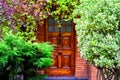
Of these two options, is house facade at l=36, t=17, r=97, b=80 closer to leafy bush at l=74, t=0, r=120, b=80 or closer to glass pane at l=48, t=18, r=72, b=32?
glass pane at l=48, t=18, r=72, b=32

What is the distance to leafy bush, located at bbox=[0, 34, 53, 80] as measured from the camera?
8531 mm

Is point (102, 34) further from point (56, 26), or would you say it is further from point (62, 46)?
point (62, 46)

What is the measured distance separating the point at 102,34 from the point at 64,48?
5.26 metres

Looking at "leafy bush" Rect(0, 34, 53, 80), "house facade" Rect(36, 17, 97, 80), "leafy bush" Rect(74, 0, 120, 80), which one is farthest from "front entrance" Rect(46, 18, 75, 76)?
"leafy bush" Rect(74, 0, 120, 80)

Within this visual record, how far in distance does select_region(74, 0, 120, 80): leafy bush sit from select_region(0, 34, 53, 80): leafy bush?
6.95 feet

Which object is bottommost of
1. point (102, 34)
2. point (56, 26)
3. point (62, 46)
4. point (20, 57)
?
point (20, 57)

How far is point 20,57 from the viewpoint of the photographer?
8.94 meters

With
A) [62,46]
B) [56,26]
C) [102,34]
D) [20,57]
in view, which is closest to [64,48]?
[62,46]

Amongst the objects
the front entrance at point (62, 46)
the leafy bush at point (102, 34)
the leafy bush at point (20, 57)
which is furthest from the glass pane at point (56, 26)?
the leafy bush at point (102, 34)

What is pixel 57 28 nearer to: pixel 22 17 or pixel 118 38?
pixel 22 17

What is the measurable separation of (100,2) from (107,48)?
97cm

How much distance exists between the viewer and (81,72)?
11891 millimetres

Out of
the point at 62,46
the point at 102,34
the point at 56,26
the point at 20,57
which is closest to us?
the point at 102,34

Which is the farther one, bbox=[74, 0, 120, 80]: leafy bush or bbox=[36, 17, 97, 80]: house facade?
bbox=[36, 17, 97, 80]: house facade
